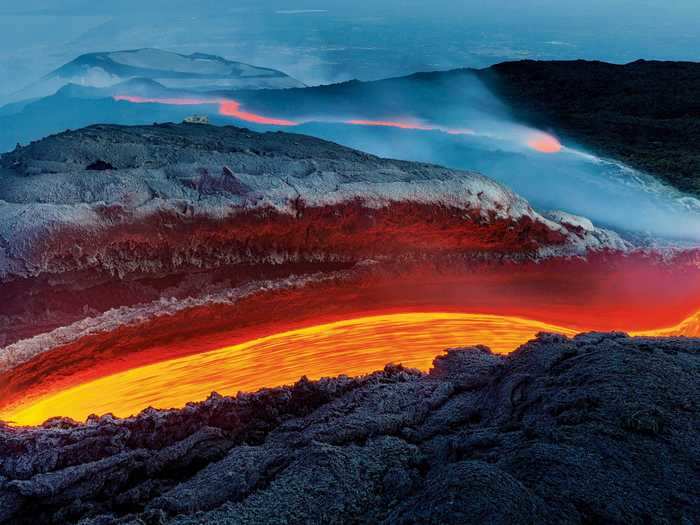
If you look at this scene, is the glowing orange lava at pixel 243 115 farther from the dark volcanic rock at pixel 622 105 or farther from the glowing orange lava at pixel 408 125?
the dark volcanic rock at pixel 622 105

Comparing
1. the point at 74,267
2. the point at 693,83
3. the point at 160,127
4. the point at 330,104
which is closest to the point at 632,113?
the point at 693,83

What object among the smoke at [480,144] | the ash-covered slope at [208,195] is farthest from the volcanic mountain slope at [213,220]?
the smoke at [480,144]

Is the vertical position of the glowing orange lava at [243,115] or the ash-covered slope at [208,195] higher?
the glowing orange lava at [243,115]

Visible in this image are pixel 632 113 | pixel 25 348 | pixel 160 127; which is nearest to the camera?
pixel 25 348

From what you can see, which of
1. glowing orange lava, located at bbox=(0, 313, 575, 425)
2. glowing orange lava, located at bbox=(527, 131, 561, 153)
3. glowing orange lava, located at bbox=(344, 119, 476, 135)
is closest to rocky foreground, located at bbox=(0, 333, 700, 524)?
glowing orange lava, located at bbox=(0, 313, 575, 425)

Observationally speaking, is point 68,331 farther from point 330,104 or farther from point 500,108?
point 500,108

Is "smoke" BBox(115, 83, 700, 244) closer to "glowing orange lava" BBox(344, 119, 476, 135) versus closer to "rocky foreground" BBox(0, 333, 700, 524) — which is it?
"glowing orange lava" BBox(344, 119, 476, 135)

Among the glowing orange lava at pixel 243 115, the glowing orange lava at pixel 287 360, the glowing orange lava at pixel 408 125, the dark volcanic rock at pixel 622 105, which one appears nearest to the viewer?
the glowing orange lava at pixel 287 360

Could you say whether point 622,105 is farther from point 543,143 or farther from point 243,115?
point 243,115
